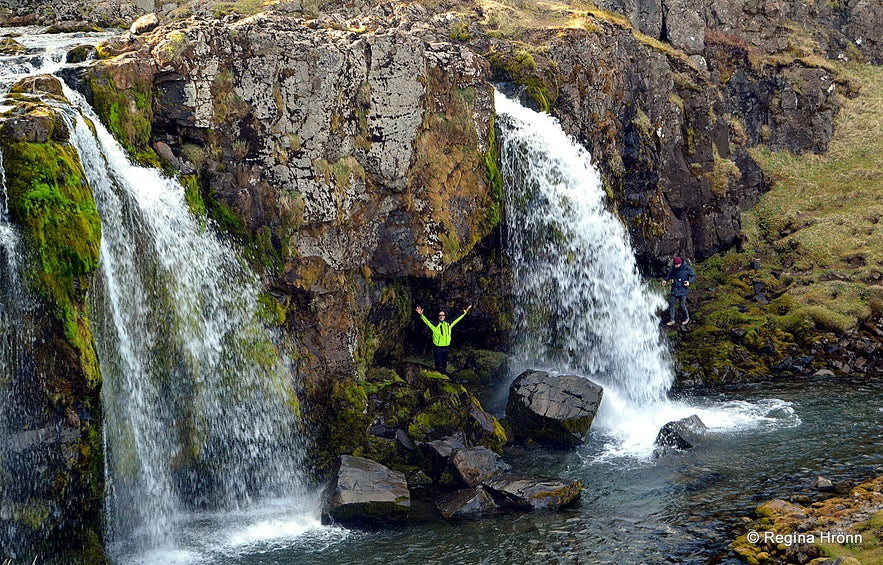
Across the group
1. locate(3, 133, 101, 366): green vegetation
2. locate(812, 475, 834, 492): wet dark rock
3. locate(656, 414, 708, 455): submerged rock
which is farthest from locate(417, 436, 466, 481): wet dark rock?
locate(3, 133, 101, 366): green vegetation

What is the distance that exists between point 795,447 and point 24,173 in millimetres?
19626

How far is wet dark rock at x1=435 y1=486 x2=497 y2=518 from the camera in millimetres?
19688

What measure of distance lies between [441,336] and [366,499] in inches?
306

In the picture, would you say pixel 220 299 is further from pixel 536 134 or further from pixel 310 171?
pixel 536 134

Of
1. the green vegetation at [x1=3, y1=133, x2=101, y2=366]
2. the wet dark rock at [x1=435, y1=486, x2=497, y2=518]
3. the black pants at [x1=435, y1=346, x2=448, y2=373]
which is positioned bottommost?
the wet dark rock at [x1=435, y1=486, x2=497, y2=518]

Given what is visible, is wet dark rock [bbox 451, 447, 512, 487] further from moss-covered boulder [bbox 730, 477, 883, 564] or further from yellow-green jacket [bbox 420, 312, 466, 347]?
moss-covered boulder [bbox 730, 477, 883, 564]

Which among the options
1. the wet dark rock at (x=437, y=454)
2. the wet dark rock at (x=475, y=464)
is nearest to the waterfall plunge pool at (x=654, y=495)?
the wet dark rock at (x=475, y=464)

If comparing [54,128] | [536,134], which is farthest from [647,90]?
[54,128]

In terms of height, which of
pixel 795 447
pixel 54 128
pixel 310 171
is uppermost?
pixel 54 128

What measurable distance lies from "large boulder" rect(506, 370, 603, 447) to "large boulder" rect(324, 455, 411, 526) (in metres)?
5.22

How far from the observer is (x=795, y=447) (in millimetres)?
22328

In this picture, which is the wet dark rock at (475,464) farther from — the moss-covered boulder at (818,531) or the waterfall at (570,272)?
the waterfall at (570,272)

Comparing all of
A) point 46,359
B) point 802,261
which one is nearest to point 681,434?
point 46,359

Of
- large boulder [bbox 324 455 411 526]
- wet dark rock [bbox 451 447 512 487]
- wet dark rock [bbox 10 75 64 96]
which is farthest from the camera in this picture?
wet dark rock [bbox 451 447 512 487]
